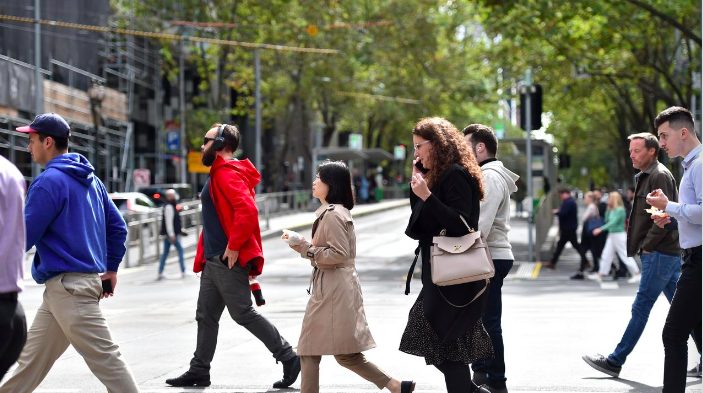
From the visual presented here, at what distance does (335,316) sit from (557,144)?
83591 millimetres

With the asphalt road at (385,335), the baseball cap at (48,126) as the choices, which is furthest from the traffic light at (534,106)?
the baseball cap at (48,126)

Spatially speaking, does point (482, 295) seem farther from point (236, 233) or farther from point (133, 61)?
point (133, 61)

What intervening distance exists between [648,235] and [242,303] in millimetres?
2757

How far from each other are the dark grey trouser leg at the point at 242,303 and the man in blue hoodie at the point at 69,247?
210 cm

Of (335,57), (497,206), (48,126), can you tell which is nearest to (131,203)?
(335,57)

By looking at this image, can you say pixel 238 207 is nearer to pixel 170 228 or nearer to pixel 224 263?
pixel 224 263

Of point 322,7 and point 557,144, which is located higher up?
point 322,7

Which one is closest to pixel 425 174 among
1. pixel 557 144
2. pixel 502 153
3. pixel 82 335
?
pixel 82 335

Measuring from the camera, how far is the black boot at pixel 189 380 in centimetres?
901

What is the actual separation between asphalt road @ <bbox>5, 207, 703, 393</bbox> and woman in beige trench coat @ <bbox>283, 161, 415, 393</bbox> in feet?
4.49

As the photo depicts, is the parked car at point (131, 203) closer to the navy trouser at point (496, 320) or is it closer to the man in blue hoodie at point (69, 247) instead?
the navy trouser at point (496, 320)

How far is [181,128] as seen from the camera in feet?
161

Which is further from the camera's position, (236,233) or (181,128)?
(181,128)

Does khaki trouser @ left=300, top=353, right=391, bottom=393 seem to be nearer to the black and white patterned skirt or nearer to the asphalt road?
the black and white patterned skirt
